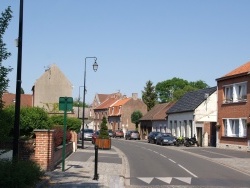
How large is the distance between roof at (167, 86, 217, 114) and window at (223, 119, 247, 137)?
8832 millimetres

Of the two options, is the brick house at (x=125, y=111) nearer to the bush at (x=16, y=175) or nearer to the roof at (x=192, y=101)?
the roof at (x=192, y=101)

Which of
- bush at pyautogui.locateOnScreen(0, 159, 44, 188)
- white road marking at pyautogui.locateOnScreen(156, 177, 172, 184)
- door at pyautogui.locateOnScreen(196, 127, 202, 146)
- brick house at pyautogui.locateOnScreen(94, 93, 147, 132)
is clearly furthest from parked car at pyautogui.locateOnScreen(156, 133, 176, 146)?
brick house at pyautogui.locateOnScreen(94, 93, 147, 132)

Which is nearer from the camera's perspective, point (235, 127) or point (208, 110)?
point (235, 127)

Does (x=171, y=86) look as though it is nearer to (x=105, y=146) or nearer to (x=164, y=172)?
(x=105, y=146)

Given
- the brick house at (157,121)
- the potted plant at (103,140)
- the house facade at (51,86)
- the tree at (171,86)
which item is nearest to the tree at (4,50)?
the potted plant at (103,140)

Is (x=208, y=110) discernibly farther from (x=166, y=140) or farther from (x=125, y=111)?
(x=125, y=111)

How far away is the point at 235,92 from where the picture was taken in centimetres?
4225

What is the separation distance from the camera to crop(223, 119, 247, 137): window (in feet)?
132

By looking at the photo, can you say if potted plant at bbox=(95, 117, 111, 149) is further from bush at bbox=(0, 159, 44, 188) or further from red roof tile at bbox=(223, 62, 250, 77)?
bush at bbox=(0, 159, 44, 188)

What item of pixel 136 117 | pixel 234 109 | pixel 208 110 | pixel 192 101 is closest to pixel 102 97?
pixel 136 117

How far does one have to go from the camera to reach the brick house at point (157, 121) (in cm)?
6931

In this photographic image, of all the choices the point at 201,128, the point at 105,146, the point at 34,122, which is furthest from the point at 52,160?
the point at 201,128

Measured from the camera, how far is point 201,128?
51219mm

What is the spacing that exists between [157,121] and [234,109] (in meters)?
31.6
